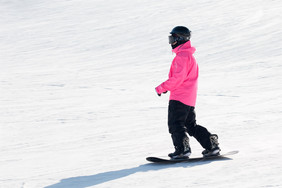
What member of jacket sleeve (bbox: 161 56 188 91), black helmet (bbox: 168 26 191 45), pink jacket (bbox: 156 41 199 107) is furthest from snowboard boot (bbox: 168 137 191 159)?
black helmet (bbox: 168 26 191 45)

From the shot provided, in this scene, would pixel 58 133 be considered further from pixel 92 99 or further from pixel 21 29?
pixel 21 29

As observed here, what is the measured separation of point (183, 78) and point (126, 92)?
4996mm

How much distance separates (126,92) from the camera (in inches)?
369

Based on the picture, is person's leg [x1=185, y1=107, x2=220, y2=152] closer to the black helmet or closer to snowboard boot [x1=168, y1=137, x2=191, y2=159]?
snowboard boot [x1=168, y1=137, x2=191, y2=159]

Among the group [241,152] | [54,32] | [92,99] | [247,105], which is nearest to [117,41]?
[54,32]

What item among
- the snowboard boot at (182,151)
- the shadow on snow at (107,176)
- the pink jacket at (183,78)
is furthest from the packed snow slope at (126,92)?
the pink jacket at (183,78)

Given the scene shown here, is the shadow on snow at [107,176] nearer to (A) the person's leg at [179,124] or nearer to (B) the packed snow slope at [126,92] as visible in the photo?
(B) the packed snow slope at [126,92]

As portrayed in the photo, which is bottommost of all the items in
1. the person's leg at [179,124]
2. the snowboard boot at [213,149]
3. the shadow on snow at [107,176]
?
the shadow on snow at [107,176]

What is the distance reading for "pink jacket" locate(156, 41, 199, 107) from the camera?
174 inches

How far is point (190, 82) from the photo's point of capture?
4551 millimetres

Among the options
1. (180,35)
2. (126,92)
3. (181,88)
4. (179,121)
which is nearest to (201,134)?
(179,121)

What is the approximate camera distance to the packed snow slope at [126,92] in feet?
14.7

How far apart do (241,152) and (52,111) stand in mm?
3970

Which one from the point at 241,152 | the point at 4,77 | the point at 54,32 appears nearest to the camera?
the point at 241,152
